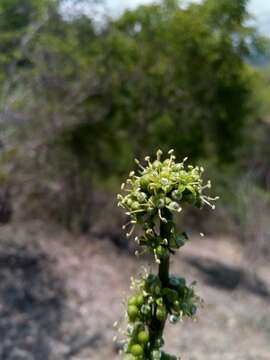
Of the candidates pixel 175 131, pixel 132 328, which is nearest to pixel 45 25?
pixel 175 131

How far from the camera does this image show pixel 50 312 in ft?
21.4

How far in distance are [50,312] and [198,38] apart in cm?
432

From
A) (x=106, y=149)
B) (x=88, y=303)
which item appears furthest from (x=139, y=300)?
(x=106, y=149)

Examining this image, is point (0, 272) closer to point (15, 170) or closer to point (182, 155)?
point (15, 170)

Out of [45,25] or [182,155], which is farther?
[182,155]

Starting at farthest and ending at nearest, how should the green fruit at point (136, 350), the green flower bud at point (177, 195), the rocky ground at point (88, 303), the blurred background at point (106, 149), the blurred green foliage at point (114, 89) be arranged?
1. the blurred green foliage at point (114, 89)
2. the blurred background at point (106, 149)
3. the rocky ground at point (88, 303)
4. the green fruit at point (136, 350)
5. the green flower bud at point (177, 195)

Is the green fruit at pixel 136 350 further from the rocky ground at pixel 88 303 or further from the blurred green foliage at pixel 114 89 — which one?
the blurred green foliage at pixel 114 89

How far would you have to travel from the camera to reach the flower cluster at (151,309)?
118 cm

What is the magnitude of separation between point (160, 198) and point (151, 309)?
0.85ft

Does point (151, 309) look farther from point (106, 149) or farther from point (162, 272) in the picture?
point (106, 149)

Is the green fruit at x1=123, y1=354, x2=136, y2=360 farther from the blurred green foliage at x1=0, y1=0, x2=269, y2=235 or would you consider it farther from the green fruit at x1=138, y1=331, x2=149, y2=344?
the blurred green foliage at x1=0, y1=0, x2=269, y2=235

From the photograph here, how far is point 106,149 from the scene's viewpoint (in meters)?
9.60

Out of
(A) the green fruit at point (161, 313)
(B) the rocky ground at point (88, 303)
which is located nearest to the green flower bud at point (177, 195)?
(A) the green fruit at point (161, 313)

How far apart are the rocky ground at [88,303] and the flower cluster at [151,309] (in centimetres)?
459
